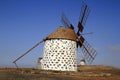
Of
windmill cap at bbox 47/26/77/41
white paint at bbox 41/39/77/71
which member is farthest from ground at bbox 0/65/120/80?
windmill cap at bbox 47/26/77/41

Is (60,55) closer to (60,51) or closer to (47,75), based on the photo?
(60,51)

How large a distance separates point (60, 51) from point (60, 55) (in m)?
0.59

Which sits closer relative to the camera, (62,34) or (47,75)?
(47,75)

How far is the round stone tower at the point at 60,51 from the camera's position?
107 ft

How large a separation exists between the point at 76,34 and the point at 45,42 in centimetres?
542

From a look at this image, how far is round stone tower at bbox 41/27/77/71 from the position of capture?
32531mm

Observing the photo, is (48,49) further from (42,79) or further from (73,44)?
(42,79)

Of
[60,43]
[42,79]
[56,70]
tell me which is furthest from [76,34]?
[42,79]

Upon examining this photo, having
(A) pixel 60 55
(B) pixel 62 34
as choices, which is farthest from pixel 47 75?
(B) pixel 62 34

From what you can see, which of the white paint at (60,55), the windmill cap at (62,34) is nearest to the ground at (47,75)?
the white paint at (60,55)

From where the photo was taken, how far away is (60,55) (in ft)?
107

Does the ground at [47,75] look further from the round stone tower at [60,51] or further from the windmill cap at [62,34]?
the windmill cap at [62,34]

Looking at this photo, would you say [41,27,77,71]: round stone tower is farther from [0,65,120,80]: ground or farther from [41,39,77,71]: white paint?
[0,65,120,80]: ground

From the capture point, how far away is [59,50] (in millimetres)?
32688
